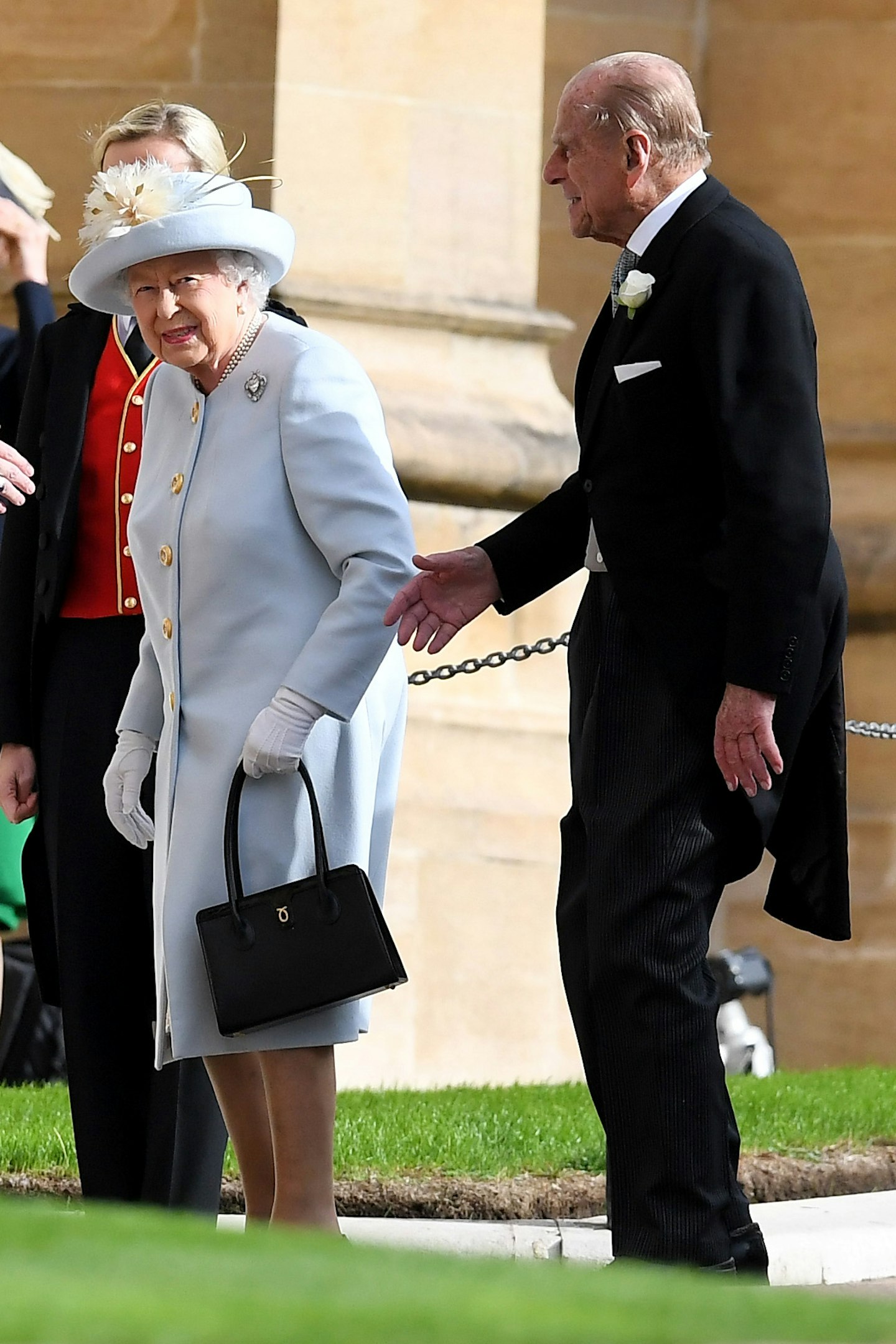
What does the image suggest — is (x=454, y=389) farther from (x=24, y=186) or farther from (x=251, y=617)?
(x=251, y=617)

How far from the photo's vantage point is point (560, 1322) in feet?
4.96

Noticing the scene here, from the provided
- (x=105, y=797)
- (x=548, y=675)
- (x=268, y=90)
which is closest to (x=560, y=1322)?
(x=105, y=797)

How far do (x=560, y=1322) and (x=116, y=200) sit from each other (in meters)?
2.64

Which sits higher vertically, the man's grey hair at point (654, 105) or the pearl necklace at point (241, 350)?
the man's grey hair at point (654, 105)

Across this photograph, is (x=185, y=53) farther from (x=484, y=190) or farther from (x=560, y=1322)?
(x=560, y=1322)

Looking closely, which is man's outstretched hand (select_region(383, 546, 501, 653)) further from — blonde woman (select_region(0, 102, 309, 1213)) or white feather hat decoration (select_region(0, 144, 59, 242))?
white feather hat decoration (select_region(0, 144, 59, 242))

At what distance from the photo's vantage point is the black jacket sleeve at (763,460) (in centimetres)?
349

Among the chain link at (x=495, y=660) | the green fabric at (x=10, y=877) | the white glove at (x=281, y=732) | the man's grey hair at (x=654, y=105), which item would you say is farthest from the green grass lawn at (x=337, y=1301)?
the chain link at (x=495, y=660)

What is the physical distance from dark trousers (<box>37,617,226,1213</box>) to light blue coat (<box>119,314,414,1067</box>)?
0.35 m

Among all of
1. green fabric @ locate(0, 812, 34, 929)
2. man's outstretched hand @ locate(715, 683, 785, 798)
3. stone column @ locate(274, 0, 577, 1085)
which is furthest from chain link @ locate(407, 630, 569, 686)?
→ stone column @ locate(274, 0, 577, 1085)

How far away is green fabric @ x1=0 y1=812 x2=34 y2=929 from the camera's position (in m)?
5.06

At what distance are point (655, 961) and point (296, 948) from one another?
1.69 feet

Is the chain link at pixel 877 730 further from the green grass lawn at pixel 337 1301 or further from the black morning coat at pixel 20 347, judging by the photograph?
the green grass lawn at pixel 337 1301

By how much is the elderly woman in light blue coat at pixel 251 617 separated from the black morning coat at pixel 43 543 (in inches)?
13.4
